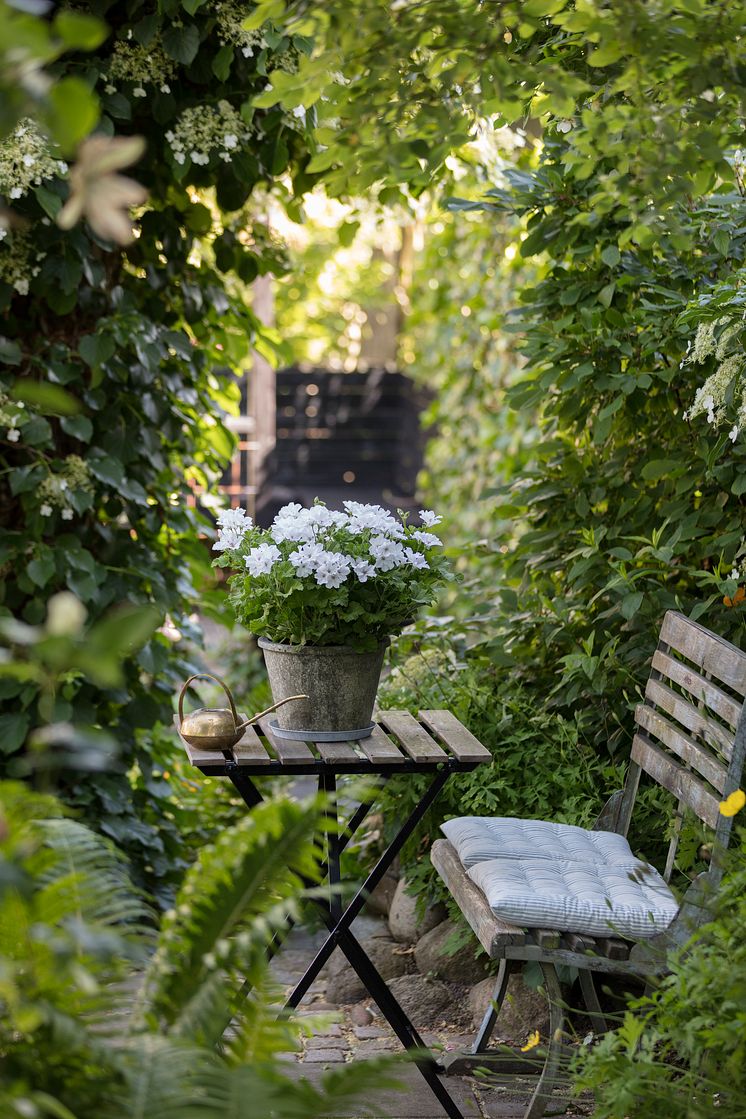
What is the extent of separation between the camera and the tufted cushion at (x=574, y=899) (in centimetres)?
212

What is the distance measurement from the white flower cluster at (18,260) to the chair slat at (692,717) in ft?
5.83

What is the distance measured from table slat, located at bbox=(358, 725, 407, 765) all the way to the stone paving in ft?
1.51

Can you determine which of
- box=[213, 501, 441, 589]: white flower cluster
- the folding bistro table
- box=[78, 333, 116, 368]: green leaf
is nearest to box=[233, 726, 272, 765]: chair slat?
the folding bistro table

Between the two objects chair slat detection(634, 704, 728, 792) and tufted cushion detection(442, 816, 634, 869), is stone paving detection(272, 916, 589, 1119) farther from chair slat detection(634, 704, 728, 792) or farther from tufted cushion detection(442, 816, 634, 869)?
chair slat detection(634, 704, 728, 792)

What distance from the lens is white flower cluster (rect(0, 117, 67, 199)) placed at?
277cm

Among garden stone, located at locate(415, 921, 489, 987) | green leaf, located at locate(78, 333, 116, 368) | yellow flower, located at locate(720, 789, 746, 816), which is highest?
green leaf, located at locate(78, 333, 116, 368)

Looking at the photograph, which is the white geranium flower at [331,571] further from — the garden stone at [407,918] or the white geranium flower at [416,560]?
the garden stone at [407,918]

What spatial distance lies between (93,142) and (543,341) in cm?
242

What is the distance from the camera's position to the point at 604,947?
84.6 inches

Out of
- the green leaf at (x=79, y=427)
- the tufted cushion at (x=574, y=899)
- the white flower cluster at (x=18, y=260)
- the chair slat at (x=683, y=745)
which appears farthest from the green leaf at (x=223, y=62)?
the tufted cushion at (x=574, y=899)

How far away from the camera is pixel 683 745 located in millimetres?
2475

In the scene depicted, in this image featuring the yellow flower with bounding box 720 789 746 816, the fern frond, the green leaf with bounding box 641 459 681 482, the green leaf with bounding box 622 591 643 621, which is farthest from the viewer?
the green leaf with bounding box 641 459 681 482

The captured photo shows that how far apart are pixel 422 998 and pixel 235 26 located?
2364 millimetres

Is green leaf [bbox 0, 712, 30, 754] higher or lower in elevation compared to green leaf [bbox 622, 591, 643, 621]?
lower
